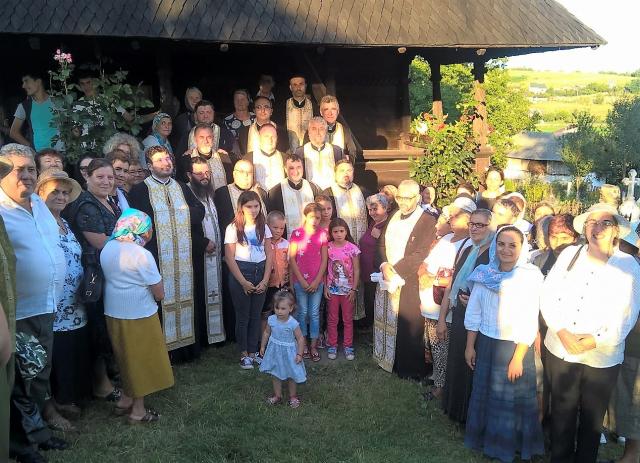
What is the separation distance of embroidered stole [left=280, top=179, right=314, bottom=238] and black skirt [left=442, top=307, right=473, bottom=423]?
7.03 ft

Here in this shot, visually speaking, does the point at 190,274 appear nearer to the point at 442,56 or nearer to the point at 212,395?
the point at 212,395

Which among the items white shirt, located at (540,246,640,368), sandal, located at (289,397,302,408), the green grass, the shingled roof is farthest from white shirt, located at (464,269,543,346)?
the shingled roof

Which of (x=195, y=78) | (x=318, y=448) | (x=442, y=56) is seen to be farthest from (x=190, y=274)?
(x=442, y=56)

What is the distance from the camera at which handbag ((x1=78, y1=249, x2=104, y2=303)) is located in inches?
159

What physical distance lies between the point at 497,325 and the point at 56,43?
273 inches

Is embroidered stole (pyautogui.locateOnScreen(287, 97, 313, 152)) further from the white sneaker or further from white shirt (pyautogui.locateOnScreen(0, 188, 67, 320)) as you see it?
white shirt (pyautogui.locateOnScreen(0, 188, 67, 320))

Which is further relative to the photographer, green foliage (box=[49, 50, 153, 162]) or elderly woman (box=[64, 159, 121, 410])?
green foliage (box=[49, 50, 153, 162])

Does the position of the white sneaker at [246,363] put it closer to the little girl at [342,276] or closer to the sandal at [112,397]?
the little girl at [342,276]

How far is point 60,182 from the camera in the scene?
403 centimetres

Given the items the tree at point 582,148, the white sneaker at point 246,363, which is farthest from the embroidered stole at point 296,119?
the tree at point 582,148

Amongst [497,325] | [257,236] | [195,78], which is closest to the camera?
[497,325]

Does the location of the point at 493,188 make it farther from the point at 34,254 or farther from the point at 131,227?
the point at 34,254

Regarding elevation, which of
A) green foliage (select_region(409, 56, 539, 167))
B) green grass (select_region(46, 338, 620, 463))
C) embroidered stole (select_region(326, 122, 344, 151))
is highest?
green foliage (select_region(409, 56, 539, 167))

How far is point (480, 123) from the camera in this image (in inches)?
350
